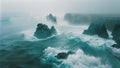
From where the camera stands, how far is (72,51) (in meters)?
80.5

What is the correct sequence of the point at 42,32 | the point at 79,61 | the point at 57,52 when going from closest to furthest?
the point at 79,61, the point at 57,52, the point at 42,32

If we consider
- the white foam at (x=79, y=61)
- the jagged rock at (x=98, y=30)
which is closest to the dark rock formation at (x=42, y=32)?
the jagged rock at (x=98, y=30)

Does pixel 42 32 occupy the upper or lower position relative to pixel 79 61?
upper

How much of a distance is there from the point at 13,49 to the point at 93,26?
140ft

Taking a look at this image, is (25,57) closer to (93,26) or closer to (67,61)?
(67,61)

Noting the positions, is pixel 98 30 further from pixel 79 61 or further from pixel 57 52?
pixel 79 61

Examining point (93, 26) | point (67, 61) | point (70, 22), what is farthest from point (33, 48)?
point (70, 22)

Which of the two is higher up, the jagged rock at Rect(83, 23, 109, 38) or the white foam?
the jagged rock at Rect(83, 23, 109, 38)

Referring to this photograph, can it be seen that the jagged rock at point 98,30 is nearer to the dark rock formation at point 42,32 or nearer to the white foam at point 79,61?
the dark rock formation at point 42,32

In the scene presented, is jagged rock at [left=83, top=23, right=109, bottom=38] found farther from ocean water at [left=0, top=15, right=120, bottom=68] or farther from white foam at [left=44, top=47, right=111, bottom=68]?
white foam at [left=44, top=47, right=111, bottom=68]

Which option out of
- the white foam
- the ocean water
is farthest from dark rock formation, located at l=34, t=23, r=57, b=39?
the white foam

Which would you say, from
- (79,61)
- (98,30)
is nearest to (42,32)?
(98,30)

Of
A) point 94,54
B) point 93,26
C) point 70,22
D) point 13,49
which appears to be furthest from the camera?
point 70,22

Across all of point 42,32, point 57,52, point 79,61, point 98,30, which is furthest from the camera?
point 98,30
